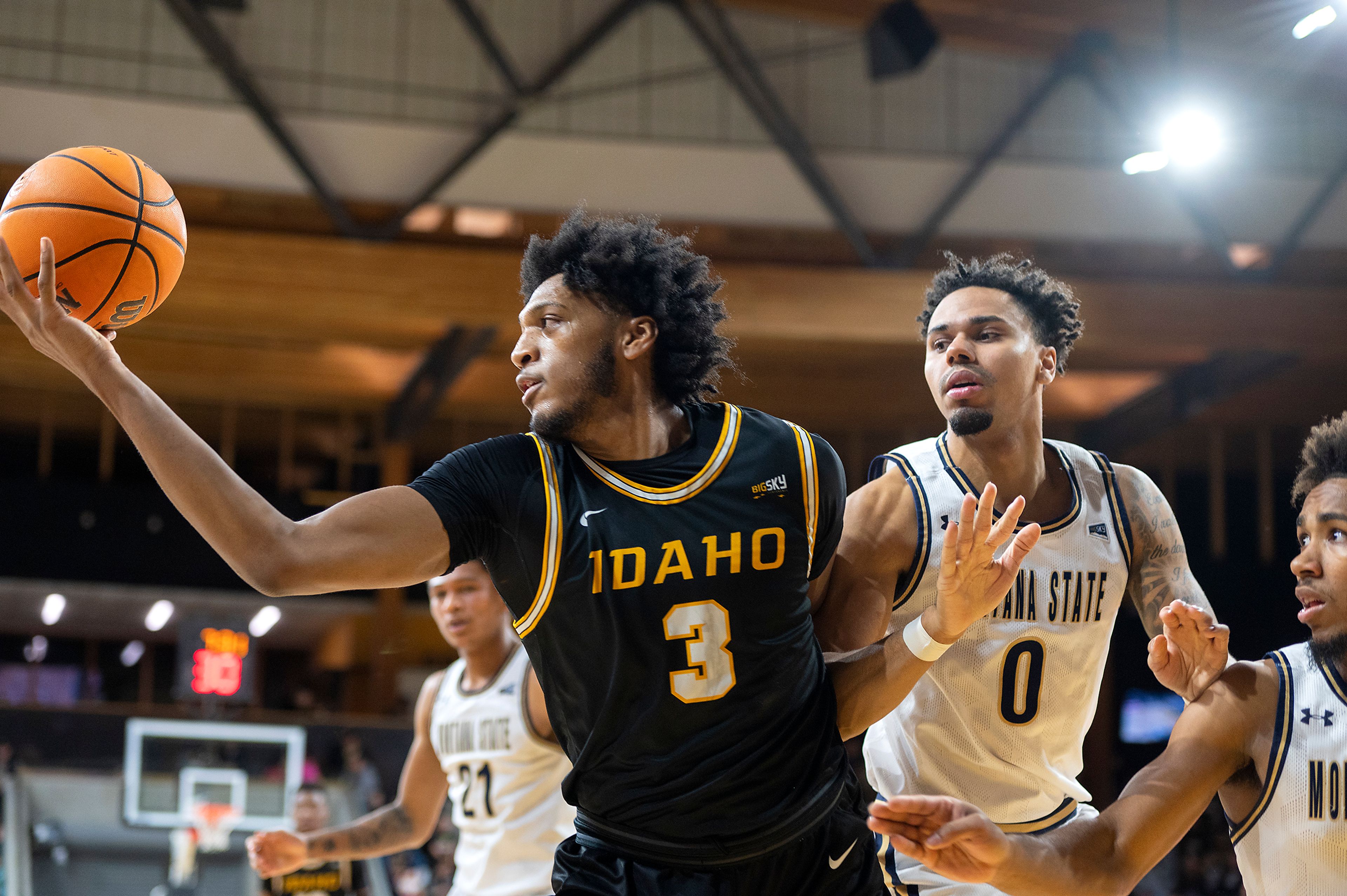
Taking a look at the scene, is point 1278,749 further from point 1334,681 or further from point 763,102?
point 763,102

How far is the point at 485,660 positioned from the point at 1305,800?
3.62 metres

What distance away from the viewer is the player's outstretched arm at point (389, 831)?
15.6 ft

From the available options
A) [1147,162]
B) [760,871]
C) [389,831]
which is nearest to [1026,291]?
[760,871]

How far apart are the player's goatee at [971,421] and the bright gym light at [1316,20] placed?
5536mm

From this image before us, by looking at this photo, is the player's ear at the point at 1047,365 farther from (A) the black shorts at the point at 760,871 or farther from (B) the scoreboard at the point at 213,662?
(B) the scoreboard at the point at 213,662

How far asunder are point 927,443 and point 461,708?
2589 mm

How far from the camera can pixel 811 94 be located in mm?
11734

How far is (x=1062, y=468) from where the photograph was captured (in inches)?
158

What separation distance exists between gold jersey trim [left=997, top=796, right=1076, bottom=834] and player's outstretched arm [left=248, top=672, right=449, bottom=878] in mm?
2628

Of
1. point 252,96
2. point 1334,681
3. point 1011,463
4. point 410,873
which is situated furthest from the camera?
point 410,873

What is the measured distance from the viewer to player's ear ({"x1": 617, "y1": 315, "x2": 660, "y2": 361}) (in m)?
3.16

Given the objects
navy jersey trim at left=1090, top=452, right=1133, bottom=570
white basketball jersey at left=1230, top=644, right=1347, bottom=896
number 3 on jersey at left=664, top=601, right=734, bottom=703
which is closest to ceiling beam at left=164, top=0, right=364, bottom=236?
navy jersey trim at left=1090, top=452, right=1133, bottom=570

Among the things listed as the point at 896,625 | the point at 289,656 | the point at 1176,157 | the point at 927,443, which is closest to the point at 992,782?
the point at 896,625

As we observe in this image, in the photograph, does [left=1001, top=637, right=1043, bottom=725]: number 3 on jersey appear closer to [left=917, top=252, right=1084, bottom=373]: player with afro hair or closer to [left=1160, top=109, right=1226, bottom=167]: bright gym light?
[left=917, top=252, right=1084, bottom=373]: player with afro hair
